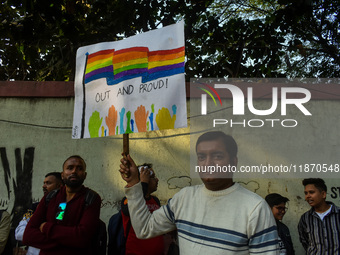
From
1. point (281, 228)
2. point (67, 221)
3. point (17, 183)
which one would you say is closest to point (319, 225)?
point (281, 228)

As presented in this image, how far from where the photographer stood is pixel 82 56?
309cm

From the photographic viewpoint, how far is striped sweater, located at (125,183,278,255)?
1.95 metres

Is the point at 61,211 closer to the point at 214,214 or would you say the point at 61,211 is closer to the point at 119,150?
the point at 214,214

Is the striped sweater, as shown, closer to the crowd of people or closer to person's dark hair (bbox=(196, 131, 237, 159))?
the crowd of people

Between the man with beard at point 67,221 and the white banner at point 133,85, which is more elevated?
the white banner at point 133,85

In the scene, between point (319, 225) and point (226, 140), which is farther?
point (319, 225)

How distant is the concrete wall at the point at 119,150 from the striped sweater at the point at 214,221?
3.24 m

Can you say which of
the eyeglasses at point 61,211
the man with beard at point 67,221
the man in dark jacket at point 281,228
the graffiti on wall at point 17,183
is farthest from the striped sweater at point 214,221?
the graffiti on wall at point 17,183

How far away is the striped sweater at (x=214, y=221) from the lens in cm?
195

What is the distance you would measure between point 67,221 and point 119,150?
99.8 inches

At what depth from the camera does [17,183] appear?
5.62 meters

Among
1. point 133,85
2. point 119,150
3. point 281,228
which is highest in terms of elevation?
point 133,85

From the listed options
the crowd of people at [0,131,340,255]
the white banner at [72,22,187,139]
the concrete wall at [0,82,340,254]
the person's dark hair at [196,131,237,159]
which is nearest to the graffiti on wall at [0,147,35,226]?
the concrete wall at [0,82,340,254]

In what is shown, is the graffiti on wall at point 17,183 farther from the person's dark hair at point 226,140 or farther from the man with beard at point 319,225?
the person's dark hair at point 226,140
